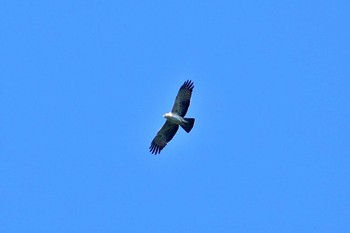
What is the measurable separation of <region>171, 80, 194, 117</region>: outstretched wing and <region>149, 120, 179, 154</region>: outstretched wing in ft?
3.29

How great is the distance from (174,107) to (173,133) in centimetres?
164

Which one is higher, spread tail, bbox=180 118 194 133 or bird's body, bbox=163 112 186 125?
bird's body, bbox=163 112 186 125

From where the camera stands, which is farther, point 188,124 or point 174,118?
point 174,118

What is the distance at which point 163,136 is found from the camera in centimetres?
5866

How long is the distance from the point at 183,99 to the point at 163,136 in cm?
225

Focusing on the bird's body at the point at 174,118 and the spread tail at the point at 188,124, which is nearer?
the spread tail at the point at 188,124

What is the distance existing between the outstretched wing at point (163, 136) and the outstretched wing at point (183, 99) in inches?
39.5

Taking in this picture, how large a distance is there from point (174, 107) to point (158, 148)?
2.36 meters

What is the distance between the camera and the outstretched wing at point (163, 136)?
5828 centimetres

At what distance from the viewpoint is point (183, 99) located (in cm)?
5719

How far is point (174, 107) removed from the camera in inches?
2256

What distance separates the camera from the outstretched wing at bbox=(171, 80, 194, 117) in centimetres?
5706

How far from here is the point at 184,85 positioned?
57062 mm

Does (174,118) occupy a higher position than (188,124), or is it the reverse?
(174,118)
